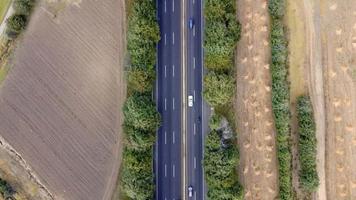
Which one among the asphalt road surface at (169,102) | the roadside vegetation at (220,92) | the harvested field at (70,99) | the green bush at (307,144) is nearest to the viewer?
the roadside vegetation at (220,92)

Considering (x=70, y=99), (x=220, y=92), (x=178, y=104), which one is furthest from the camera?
(x=70, y=99)

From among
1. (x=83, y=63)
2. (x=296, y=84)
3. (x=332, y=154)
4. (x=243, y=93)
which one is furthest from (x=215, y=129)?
(x=83, y=63)

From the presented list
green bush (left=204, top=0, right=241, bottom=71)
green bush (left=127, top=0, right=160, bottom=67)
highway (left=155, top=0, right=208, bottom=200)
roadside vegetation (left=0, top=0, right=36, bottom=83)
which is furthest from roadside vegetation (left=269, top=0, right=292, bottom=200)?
roadside vegetation (left=0, top=0, right=36, bottom=83)

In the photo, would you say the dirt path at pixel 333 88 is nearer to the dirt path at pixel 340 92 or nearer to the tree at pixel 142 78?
the dirt path at pixel 340 92

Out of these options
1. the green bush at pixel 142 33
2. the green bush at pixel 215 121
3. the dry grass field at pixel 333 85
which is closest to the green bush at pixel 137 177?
the green bush at pixel 215 121

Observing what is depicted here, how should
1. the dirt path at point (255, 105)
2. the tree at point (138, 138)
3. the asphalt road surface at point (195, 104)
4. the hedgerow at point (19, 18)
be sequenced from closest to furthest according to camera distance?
the tree at point (138, 138), the dirt path at point (255, 105), the asphalt road surface at point (195, 104), the hedgerow at point (19, 18)

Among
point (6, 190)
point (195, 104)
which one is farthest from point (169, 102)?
point (6, 190)

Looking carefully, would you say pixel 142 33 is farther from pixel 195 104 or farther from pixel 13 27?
pixel 13 27
